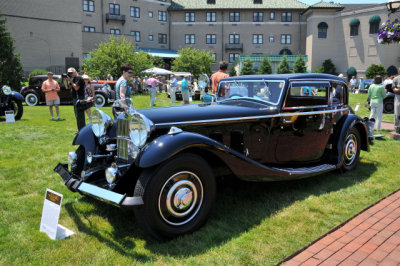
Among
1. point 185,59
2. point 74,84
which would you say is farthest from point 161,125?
point 185,59

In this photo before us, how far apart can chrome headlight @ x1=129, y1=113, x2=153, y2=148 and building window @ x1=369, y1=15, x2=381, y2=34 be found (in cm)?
4357

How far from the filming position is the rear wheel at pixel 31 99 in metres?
16.8

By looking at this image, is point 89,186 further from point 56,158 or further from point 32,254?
point 56,158

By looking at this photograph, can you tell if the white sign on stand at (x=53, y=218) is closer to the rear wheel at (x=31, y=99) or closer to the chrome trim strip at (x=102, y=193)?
the chrome trim strip at (x=102, y=193)

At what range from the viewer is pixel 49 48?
1344 inches

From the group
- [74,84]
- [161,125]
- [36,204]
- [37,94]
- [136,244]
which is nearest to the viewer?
[136,244]

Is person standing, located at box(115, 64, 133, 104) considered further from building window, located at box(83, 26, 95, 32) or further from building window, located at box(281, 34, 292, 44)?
building window, located at box(281, 34, 292, 44)

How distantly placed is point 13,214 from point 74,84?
581 centimetres

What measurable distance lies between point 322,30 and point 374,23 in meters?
6.77

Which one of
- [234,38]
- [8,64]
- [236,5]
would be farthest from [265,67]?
[8,64]

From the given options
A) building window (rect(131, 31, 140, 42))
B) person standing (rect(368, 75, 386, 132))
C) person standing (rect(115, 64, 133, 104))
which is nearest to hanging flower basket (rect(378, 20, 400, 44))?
person standing (rect(368, 75, 386, 132))

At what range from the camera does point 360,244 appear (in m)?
3.08

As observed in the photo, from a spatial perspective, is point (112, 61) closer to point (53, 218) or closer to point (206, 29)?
point (206, 29)

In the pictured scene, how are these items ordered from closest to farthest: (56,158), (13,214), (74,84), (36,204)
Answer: (13,214) → (36,204) → (56,158) → (74,84)
